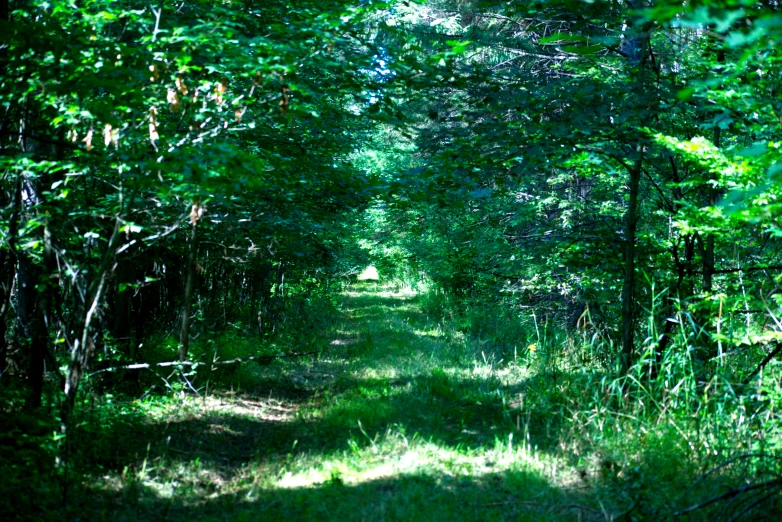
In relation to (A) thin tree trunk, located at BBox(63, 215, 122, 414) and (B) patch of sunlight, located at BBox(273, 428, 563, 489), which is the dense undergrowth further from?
(A) thin tree trunk, located at BBox(63, 215, 122, 414)

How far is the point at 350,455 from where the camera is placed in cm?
559

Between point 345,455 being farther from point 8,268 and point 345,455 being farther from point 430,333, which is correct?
point 430,333

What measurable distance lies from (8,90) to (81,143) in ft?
2.96

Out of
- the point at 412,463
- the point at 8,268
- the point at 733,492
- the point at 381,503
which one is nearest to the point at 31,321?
the point at 8,268

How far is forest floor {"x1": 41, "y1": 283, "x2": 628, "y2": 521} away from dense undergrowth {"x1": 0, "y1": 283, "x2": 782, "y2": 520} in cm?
2

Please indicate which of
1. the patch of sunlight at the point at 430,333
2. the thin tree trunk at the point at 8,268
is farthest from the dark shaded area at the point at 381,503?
the patch of sunlight at the point at 430,333

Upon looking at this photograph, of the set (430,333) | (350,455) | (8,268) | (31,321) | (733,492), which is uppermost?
(8,268)

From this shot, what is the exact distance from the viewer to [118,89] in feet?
14.9

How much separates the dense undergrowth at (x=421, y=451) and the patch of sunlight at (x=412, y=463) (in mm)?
18

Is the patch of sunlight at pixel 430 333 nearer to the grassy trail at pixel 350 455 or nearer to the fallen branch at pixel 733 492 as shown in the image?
the grassy trail at pixel 350 455

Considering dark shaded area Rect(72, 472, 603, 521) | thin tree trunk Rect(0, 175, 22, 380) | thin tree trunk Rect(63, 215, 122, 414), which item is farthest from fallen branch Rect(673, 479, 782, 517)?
thin tree trunk Rect(0, 175, 22, 380)

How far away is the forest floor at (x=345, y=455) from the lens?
4488mm

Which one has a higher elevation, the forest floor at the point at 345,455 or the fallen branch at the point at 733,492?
the fallen branch at the point at 733,492

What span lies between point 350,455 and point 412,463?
0.61m
